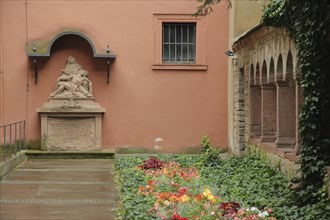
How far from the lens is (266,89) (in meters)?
10.1

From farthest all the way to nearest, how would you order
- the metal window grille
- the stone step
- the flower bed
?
the metal window grille → the stone step → the flower bed

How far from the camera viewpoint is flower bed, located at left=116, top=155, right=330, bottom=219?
580 centimetres

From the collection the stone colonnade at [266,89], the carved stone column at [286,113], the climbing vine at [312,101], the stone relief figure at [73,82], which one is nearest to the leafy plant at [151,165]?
the stone colonnade at [266,89]

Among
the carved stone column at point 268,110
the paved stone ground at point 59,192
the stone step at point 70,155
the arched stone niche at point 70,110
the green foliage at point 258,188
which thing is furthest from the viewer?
the arched stone niche at point 70,110

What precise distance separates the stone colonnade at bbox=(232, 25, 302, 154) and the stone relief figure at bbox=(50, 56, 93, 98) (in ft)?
11.5

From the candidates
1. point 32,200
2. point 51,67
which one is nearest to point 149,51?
point 51,67

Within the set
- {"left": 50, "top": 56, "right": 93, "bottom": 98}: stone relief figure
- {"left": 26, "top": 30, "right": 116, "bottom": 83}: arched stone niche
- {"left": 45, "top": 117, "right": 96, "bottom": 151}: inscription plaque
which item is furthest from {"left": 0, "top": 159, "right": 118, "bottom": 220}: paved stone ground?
{"left": 26, "top": 30, "right": 116, "bottom": 83}: arched stone niche

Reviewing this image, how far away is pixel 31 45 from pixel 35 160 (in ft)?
9.04

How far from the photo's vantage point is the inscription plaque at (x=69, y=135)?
42.7ft

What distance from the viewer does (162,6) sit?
13.4 metres

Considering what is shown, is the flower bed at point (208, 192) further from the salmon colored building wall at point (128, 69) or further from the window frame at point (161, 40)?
the window frame at point (161, 40)

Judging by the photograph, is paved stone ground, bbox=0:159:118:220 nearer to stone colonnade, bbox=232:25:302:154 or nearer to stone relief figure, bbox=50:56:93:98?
stone relief figure, bbox=50:56:93:98

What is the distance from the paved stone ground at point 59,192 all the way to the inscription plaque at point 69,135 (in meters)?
1.23

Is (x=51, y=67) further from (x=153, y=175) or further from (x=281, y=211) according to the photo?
(x=281, y=211)
